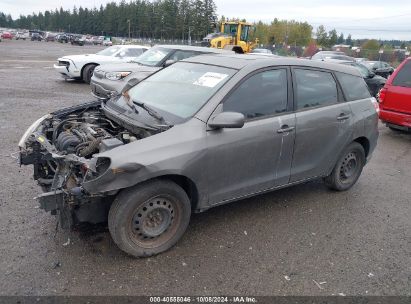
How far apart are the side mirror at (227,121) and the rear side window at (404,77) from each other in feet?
21.0

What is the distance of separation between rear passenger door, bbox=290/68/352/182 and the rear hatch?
13.8ft

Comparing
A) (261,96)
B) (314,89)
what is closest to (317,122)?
(314,89)

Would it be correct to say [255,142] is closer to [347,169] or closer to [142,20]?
[347,169]

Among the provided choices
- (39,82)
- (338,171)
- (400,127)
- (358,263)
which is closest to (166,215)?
(358,263)

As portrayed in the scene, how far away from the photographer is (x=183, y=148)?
345 cm

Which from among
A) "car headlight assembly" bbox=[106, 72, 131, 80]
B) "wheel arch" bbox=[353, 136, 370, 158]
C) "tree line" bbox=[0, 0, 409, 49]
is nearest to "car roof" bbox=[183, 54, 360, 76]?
"wheel arch" bbox=[353, 136, 370, 158]

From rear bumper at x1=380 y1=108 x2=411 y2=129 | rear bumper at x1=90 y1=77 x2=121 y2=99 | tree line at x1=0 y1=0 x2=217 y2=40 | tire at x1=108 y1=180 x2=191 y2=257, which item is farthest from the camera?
tree line at x1=0 y1=0 x2=217 y2=40

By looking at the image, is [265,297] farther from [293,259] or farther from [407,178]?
[407,178]

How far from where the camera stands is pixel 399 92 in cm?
843

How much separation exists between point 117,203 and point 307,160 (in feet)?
7.76

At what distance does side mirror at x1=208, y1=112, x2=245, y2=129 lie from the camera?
354 cm

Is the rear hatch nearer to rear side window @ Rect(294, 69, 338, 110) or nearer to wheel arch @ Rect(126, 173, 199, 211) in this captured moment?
rear side window @ Rect(294, 69, 338, 110)

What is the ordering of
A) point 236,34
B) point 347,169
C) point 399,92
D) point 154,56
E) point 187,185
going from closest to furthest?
1. point 187,185
2. point 347,169
3. point 399,92
4. point 154,56
5. point 236,34

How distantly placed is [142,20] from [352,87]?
119398mm
